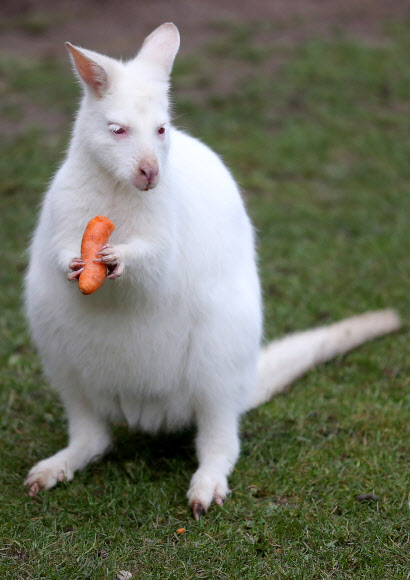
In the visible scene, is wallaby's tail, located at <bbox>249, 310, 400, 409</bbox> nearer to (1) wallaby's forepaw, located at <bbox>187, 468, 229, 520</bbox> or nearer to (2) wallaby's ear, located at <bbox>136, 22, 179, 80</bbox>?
(1) wallaby's forepaw, located at <bbox>187, 468, 229, 520</bbox>

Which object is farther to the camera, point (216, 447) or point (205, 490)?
point (216, 447)

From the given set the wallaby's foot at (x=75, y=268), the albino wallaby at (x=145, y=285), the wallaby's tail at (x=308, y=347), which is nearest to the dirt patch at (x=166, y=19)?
the wallaby's tail at (x=308, y=347)

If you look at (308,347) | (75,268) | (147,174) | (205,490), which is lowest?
(308,347)

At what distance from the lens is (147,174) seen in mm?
2443

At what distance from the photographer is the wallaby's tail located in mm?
3783

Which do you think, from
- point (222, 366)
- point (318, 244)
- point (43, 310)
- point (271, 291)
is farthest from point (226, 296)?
Answer: point (318, 244)

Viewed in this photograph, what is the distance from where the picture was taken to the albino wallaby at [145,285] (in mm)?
2539

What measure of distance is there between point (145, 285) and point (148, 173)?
455 mm

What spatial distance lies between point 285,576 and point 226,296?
3.44 feet

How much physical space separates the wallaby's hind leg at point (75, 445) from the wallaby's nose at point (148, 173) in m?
1.09

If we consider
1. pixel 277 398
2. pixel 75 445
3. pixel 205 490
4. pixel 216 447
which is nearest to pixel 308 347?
pixel 277 398

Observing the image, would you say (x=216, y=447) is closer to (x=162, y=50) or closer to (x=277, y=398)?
(x=277, y=398)

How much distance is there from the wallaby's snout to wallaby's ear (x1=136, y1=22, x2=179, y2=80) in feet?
1.29

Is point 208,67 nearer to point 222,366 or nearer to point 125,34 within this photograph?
point 125,34
